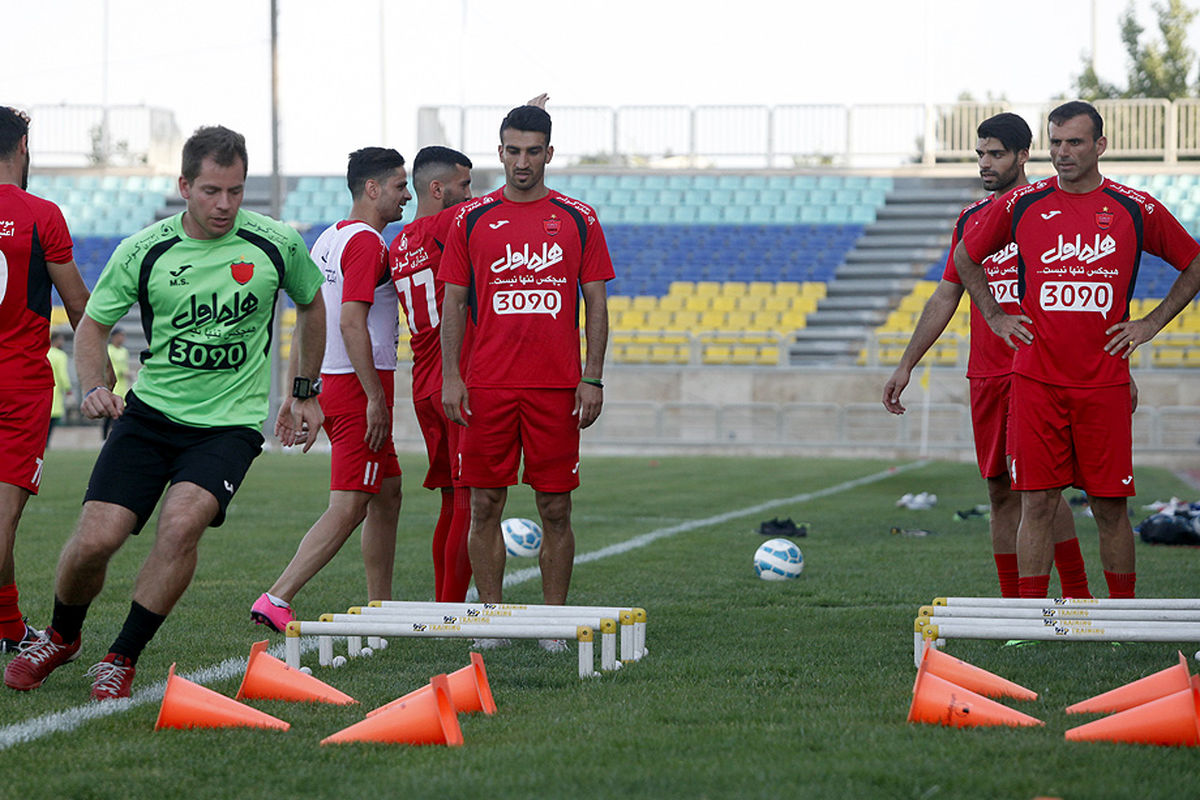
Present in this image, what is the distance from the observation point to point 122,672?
4.76m

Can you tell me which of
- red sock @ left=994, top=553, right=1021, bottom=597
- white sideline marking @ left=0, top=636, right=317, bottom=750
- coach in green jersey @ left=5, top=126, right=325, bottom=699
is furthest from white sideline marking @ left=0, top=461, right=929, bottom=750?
red sock @ left=994, top=553, right=1021, bottom=597

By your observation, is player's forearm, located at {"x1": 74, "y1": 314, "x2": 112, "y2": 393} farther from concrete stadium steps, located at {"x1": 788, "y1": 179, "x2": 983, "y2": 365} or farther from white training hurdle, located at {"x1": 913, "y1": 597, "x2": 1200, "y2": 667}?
concrete stadium steps, located at {"x1": 788, "y1": 179, "x2": 983, "y2": 365}

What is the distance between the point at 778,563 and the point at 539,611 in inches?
124

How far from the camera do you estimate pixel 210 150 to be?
5.00 meters

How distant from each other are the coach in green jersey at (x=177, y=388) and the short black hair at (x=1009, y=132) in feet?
11.0

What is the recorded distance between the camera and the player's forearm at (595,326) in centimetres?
597

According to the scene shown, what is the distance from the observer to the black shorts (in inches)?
196

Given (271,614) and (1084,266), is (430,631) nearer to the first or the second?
(271,614)

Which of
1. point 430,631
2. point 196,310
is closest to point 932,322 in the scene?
point 430,631

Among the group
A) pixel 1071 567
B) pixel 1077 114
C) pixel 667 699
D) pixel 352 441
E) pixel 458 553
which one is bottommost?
pixel 667 699

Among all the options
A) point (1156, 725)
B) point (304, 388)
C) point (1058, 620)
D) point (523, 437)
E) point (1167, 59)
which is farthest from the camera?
point (1167, 59)

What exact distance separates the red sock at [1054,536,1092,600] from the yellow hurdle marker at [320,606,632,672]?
255 centimetres

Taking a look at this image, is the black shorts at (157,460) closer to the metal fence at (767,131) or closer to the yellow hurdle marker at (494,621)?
the yellow hurdle marker at (494,621)

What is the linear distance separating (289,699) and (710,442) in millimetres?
22089
